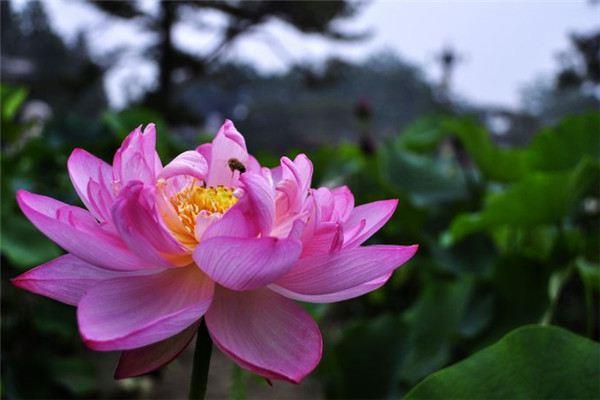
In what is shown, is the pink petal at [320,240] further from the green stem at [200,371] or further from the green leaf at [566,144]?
the green leaf at [566,144]

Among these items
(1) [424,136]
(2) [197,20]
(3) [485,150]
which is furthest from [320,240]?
(2) [197,20]

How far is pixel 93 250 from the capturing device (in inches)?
8.0

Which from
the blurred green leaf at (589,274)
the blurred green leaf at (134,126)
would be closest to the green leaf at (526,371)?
the blurred green leaf at (589,274)

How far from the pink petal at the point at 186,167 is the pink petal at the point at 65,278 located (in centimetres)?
4

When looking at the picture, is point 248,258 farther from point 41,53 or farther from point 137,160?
point 41,53

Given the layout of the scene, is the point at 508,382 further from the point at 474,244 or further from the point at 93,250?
the point at 474,244

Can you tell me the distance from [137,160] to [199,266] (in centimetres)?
5

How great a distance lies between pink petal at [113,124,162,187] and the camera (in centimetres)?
23

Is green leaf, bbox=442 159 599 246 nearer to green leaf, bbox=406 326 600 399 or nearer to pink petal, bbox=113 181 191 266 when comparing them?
green leaf, bbox=406 326 600 399

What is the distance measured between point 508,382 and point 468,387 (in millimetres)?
20

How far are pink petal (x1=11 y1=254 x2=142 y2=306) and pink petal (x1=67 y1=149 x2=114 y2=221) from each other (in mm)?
19

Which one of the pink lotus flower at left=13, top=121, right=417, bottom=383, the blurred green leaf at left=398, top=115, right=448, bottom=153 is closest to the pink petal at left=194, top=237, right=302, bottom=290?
the pink lotus flower at left=13, top=121, right=417, bottom=383

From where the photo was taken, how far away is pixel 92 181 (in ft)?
0.75

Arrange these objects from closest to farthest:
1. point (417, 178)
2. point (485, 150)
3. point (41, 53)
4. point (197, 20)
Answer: point (485, 150)
point (417, 178)
point (197, 20)
point (41, 53)
